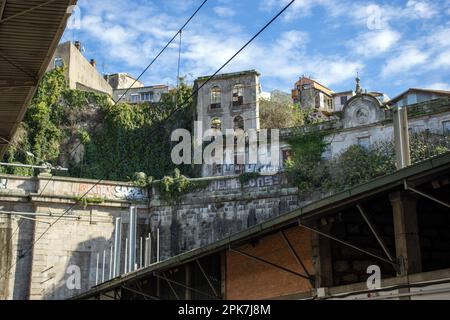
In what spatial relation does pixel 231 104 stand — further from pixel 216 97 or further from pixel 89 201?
pixel 89 201

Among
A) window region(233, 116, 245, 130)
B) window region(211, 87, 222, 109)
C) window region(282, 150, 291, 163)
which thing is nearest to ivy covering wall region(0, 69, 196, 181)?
window region(211, 87, 222, 109)

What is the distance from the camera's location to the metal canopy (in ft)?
34.2

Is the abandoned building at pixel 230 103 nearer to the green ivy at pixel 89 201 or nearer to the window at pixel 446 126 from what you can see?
the green ivy at pixel 89 201

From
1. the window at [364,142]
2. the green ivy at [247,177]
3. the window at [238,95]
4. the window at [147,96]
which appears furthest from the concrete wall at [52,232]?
the window at [147,96]

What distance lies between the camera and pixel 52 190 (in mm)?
32406

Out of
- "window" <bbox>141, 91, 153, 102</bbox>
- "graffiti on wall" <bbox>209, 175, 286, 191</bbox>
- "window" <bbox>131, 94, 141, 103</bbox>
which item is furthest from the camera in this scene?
"window" <bbox>131, 94, 141, 103</bbox>

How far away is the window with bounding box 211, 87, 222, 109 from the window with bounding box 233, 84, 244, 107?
0.88 m

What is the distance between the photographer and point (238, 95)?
40.2m

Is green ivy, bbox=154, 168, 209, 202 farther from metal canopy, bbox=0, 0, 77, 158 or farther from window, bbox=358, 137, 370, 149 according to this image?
metal canopy, bbox=0, 0, 77, 158

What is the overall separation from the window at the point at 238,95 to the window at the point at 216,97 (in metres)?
0.88

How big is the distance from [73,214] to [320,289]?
23.0 meters
